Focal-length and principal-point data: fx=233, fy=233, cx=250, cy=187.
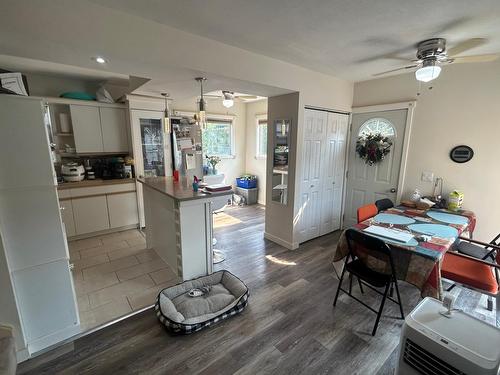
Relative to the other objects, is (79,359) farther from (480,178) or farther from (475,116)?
(475,116)

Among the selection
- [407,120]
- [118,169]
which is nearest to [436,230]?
[407,120]

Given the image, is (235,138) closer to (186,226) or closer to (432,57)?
(186,226)

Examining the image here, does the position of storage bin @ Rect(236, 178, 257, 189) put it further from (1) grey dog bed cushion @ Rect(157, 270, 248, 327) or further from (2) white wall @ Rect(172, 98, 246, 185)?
(1) grey dog bed cushion @ Rect(157, 270, 248, 327)

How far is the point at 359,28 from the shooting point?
196cm

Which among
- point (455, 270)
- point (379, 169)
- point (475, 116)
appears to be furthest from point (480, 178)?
point (455, 270)

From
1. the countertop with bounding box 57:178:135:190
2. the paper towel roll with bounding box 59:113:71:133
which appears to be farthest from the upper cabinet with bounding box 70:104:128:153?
the countertop with bounding box 57:178:135:190

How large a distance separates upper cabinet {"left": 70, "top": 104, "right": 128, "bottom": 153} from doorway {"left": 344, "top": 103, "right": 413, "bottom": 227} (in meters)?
4.01

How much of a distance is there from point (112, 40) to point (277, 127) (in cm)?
222

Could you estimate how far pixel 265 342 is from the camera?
6.24 ft

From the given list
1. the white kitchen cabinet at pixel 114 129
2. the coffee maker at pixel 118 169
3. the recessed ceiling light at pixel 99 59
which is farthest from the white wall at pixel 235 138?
the recessed ceiling light at pixel 99 59

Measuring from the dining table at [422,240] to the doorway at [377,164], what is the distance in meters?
0.79

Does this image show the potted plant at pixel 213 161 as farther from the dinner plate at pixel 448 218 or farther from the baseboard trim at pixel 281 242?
the dinner plate at pixel 448 218

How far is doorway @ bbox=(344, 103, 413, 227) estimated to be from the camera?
133 inches

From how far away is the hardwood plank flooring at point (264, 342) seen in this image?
1690 millimetres
